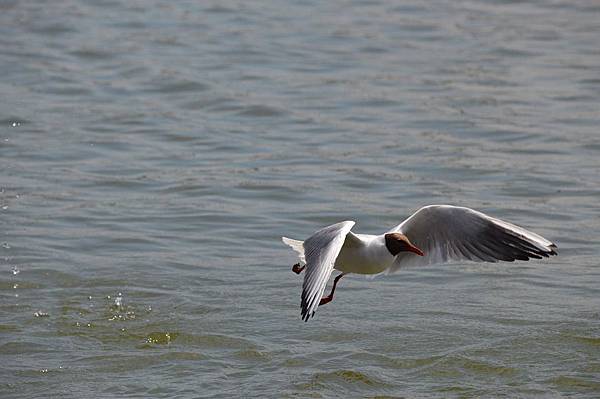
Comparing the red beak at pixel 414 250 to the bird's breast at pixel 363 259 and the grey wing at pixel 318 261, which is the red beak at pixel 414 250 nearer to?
the bird's breast at pixel 363 259

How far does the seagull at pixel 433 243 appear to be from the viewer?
770 cm

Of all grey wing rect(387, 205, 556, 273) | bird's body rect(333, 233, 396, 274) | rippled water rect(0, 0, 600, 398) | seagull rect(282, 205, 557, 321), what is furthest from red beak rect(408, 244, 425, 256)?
rippled water rect(0, 0, 600, 398)

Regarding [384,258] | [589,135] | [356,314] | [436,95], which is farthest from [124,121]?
[384,258]

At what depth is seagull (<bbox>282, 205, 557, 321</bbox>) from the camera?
303 inches

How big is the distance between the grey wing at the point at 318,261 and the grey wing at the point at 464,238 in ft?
2.51

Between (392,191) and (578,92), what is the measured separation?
4.30 meters

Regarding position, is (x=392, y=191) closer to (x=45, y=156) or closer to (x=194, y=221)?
(x=194, y=221)

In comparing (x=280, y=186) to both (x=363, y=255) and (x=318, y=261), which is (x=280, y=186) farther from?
(x=318, y=261)

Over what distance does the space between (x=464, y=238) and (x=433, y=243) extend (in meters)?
0.22

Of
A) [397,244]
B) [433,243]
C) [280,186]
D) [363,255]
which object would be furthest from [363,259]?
[280,186]

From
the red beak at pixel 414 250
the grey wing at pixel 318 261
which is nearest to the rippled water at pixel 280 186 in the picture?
the red beak at pixel 414 250

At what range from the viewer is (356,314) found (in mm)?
8969

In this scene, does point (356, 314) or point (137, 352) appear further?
point (356, 314)

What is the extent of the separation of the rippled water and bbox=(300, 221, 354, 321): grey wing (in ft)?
3.18
